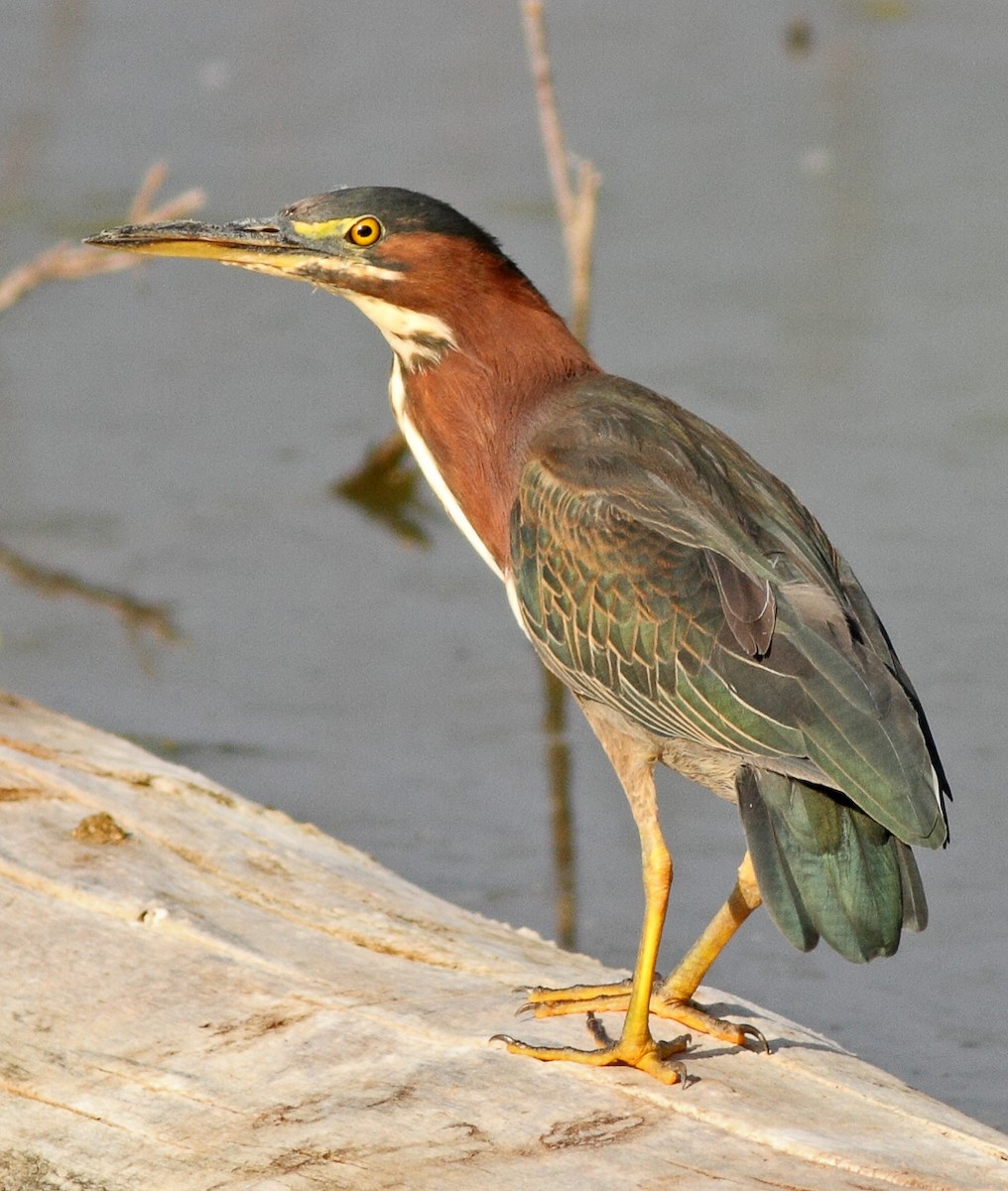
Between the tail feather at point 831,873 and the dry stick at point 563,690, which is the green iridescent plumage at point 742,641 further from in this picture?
the dry stick at point 563,690

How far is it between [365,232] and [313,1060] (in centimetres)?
164

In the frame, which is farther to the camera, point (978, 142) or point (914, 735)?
point (978, 142)

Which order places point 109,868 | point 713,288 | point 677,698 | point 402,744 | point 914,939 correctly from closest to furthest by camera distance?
1. point 677,698
2. point 109,868
3. point 914,939
4. point 402,744
5. point 713,288

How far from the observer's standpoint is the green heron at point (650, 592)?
3465 millimetres

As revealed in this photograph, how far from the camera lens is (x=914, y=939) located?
5.10 m

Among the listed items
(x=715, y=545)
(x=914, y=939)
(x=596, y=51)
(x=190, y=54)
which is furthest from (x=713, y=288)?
(x=715, y=545)

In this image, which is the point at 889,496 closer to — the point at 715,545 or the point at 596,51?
the point at 715,545

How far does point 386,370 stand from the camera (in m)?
8.29

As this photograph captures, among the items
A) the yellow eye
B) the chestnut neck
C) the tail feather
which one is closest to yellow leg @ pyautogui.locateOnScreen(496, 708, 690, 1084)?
the tail feather

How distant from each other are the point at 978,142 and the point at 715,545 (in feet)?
22.3

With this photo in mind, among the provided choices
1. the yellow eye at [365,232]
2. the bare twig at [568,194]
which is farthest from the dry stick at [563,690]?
the yellow eye at [365,232]

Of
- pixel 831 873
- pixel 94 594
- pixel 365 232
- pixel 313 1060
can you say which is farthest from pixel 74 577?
pixel 831 873

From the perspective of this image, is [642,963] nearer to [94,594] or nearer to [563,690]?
[563,690]

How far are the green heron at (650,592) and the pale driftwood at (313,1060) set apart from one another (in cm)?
16
